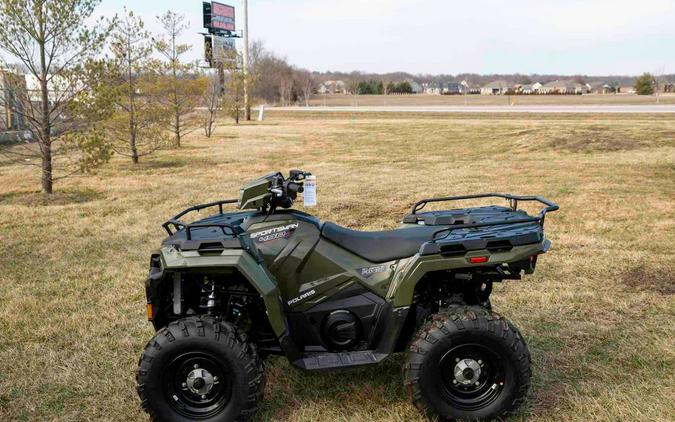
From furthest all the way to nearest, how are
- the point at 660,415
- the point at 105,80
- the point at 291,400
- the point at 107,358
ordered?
the point at 105,80 < the point at 107,358 < the point at 291,400 < the point at 660,415

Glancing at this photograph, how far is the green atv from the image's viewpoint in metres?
3.27

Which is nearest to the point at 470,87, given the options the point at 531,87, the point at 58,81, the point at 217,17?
the point at 531,87

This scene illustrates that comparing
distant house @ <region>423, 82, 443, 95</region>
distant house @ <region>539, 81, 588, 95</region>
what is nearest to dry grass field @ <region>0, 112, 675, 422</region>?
distant house @ <region>539, 81, 588, 95</region>

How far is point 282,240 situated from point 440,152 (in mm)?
15633

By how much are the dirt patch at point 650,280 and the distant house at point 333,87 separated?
105885 mm

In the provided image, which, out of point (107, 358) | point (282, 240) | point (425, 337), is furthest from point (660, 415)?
point (107, 358)

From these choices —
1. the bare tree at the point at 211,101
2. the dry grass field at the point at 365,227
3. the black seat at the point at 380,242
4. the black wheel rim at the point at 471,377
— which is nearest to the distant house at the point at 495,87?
the bare tree at the point at 211,101

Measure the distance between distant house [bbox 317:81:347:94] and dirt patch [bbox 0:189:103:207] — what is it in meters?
101

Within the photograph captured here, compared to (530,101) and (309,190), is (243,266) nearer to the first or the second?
(309,190)

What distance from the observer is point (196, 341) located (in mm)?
3225

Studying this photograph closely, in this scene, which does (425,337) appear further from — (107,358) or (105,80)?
(105,80)

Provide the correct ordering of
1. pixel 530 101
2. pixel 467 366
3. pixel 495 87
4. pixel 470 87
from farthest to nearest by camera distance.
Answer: pixel 470 87 < pixel 495 87 < pixel 530 101 < pixel 467 366

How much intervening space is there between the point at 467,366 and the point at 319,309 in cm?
93

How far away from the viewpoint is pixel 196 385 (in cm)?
332
